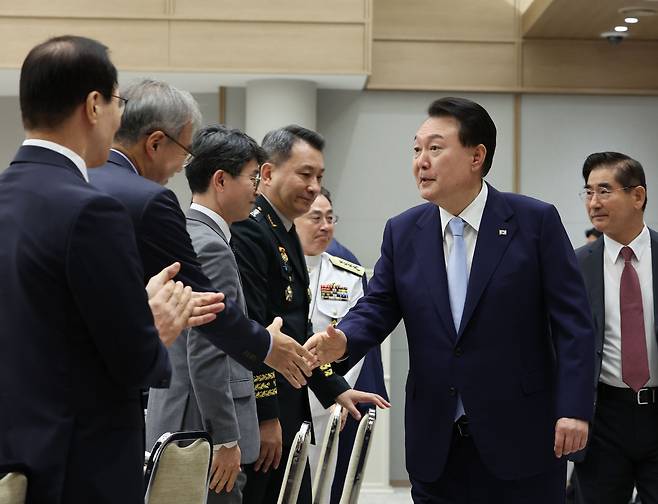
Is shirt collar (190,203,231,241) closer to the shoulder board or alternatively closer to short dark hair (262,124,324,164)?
short dark hair (262,124,324,164)

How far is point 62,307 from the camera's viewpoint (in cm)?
197

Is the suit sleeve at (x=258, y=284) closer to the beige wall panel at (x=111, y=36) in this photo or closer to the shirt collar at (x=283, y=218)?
the shirt collar at (x=283, y=218)

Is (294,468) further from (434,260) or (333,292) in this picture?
(333,292)

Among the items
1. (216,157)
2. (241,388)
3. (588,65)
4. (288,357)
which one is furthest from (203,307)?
(588,65)

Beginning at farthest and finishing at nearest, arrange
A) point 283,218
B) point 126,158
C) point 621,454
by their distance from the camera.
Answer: point 621,454 < point 283,218 < point 126,158

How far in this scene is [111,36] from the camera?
24.3 ft

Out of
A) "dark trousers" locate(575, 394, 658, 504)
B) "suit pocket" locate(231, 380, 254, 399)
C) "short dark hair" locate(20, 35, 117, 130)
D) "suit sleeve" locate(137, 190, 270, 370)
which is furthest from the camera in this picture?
"dark trousers" locate(575, 394, 658, 504)

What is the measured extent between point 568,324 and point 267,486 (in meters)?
1.18

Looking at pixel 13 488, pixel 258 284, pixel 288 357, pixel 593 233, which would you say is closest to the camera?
pixel 13 488

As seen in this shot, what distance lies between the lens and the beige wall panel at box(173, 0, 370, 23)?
7.43 metres

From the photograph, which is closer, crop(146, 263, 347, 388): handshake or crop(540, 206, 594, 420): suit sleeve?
crop(146, 263, 347, 388): handshake

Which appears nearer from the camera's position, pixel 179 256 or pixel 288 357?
pixel 179 256

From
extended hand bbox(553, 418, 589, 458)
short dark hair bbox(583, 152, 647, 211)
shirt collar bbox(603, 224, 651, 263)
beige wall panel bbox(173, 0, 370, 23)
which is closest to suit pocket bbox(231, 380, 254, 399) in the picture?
extended hand bbox(553, 418, 589, 458)

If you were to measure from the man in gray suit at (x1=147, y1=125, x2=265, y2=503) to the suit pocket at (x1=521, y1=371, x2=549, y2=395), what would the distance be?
2.75ft
